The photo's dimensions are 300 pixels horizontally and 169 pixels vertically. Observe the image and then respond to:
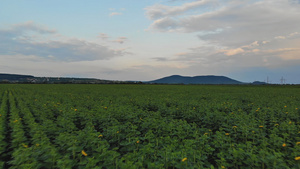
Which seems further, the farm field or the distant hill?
the distant hill

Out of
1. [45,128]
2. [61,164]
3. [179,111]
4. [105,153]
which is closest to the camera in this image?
[61,164]

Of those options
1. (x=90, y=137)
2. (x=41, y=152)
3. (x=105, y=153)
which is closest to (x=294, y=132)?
(x=105, y=153)

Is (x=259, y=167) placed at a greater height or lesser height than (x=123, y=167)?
lesser

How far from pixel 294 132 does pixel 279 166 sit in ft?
11.3

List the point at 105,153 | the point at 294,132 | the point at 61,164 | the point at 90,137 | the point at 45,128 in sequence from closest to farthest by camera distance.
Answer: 1. the point at 61,164
2. the point at 105,153
3. the point at 90,137
4. the point at 294,132
5. the point at 45,128

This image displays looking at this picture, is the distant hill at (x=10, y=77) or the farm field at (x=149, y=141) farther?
the distant hill at (x=10, y=77)

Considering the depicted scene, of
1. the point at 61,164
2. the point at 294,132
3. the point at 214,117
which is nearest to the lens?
the point at 61,164

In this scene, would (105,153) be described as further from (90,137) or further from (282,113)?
(282,113)

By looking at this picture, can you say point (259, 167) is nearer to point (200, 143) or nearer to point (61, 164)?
point (200, 143)

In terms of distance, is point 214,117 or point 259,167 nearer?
point 259,167

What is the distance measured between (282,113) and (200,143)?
273 inches

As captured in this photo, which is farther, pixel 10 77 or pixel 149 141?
pixel 10 77

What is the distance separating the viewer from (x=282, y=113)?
8.40 m

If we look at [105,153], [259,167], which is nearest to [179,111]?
[259,167]
